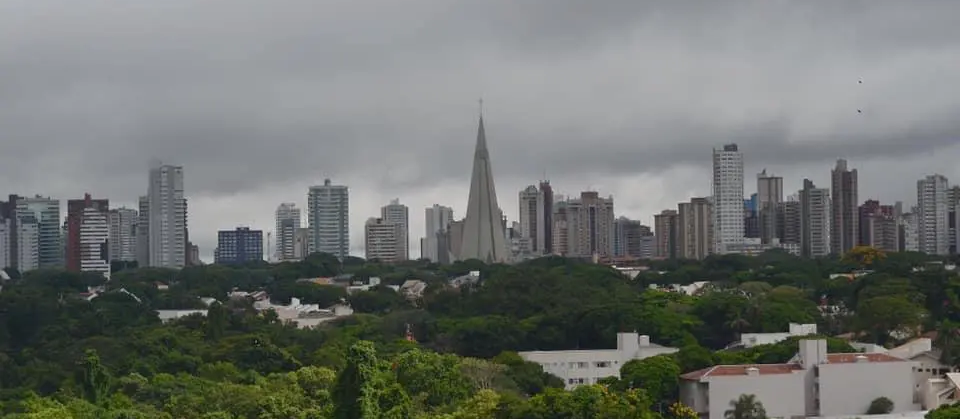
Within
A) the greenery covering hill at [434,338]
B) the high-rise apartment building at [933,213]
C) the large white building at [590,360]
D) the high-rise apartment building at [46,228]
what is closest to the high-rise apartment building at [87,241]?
the high-rise apartment building at [46,228]

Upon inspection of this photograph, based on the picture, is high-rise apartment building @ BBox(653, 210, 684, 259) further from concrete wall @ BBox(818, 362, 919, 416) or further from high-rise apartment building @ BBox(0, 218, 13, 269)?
concrete wall @ BBox(818, 362, 919, 416)

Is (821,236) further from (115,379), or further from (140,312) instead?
(115,379)

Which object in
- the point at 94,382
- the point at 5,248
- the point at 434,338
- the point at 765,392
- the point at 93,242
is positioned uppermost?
the point at 93,242

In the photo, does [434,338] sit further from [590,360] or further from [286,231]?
[286,231]

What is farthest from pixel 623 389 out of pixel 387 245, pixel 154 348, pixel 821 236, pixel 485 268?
pixel 387 245

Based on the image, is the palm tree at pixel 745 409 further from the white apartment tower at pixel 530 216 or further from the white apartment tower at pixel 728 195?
the white apartment tower at pixel 530 216

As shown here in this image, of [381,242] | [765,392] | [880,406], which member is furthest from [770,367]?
[381,242]

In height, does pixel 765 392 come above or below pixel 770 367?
below
